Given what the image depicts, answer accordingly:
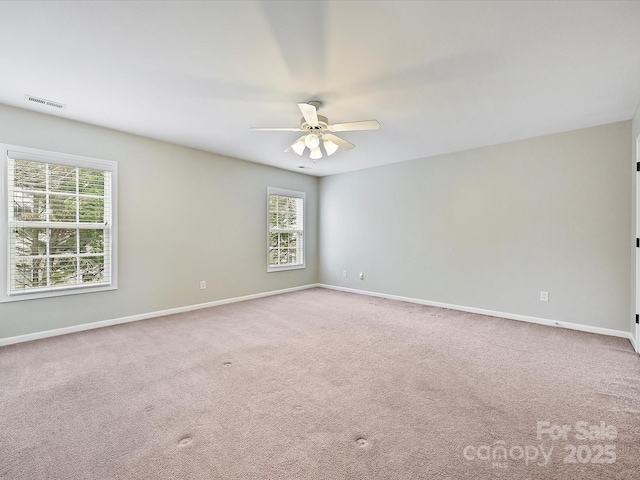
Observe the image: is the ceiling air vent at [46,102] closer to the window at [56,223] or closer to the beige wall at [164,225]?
the beige wall at [164,225]

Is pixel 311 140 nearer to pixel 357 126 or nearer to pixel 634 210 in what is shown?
pixel 357 126

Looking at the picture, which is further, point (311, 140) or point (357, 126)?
point (311, 140)

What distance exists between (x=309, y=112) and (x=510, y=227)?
11.1 feet

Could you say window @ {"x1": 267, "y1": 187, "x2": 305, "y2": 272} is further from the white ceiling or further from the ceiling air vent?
the ceiling air vent

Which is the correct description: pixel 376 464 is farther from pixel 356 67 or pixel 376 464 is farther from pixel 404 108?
pixel 404 108

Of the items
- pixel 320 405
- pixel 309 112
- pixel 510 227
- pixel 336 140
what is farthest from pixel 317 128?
pixel 510 227

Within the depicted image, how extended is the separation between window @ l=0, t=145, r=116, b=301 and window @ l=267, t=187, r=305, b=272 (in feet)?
8.80

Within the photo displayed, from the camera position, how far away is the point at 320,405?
2.06m

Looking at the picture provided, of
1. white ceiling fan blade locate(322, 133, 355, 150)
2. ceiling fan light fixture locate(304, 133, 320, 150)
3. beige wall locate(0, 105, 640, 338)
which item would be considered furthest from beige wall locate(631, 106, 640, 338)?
ceiling fan light fixture locate(304, 133, 320, 150)

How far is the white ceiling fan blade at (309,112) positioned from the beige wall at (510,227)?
2932 mm

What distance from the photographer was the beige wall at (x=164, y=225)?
341cm

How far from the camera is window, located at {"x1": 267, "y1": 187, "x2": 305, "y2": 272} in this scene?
5.93 metres

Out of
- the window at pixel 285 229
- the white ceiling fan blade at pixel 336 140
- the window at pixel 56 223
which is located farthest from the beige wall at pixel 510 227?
the window at pixel 56 223

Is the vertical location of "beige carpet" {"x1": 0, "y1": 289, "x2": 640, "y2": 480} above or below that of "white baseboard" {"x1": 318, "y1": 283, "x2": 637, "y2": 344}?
below
